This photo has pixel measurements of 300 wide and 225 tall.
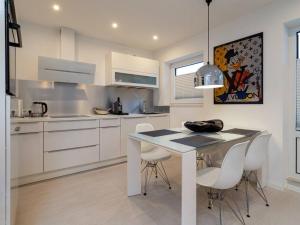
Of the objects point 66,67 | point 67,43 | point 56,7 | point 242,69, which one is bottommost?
point 242,69

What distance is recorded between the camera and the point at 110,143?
3176 mm

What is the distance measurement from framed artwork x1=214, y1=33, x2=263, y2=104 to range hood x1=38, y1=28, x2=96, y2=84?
2259mm

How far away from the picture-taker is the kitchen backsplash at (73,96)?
114 inches

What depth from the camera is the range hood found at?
108 inches

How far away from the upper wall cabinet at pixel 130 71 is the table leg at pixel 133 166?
1.70m

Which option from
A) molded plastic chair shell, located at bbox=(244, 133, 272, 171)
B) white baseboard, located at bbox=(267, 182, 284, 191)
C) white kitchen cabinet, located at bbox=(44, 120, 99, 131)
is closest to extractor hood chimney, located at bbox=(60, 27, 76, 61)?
white kitchen cabinet, located at bbox=(44, 120, 99, 131)

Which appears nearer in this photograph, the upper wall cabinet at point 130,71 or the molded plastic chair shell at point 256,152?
the molded plastic chair shell at point 256,152

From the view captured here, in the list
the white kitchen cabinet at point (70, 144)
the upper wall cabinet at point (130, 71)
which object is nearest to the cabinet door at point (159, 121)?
the upper wall cabinet at point (130, 71)

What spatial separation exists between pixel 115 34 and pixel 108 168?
2497 mm

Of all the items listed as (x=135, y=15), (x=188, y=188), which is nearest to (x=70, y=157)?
(x=188, y=188)

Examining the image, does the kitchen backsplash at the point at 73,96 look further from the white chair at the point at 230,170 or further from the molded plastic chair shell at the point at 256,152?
the molded plastic chair shell at the point at 256,152

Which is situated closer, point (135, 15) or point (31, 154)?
point (31, 154)

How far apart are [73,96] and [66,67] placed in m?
0.61

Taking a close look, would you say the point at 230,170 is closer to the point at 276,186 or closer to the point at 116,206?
the point at 116,206
